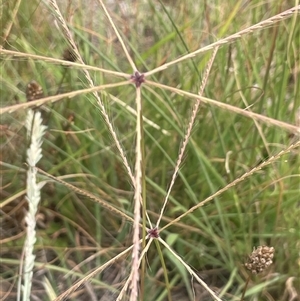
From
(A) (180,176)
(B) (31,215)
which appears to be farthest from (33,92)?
(A) (180,176)

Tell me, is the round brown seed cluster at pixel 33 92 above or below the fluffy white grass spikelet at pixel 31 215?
above

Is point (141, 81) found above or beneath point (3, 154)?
above

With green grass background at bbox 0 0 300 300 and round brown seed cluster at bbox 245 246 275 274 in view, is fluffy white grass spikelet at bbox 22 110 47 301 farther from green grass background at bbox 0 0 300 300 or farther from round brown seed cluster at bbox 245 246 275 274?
round brown seed cluster at bbox 245 246 275 274

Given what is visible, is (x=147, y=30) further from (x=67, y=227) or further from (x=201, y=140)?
(x=67, y=227)

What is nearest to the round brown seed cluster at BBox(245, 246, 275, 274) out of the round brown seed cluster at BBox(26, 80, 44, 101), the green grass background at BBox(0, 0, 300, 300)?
the green grass background at BBox(0, 0, 300, 300)

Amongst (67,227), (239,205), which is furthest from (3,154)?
(239,205)

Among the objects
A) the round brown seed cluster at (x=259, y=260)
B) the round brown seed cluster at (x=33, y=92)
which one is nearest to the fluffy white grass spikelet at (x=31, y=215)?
the round brown seed cluster at (x=33, y=92)

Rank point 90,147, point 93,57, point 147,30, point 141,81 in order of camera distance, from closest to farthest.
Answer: point 141,81, point 90,147, point 93,57, point 147,30

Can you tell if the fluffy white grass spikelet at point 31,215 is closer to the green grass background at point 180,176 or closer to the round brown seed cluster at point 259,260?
the green grass background at point 180,176

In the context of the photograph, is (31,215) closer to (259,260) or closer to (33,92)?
(33,92)
